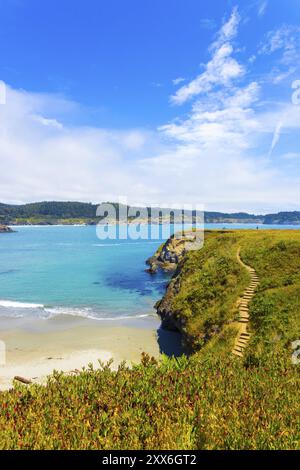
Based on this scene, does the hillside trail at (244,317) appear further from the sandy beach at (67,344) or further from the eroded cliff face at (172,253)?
the eroded cliff face at (172,253)

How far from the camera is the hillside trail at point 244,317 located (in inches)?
957

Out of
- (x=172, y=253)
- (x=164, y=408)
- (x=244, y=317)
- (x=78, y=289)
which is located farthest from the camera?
(x=172, y=253)

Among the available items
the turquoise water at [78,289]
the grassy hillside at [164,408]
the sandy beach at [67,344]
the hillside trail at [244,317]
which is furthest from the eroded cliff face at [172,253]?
Answer: the grassy hillside at [164,408]

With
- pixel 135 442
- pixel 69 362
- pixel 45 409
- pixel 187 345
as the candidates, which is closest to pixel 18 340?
pixel 69 362

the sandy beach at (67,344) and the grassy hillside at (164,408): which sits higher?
the grassy hillside at (164,408)

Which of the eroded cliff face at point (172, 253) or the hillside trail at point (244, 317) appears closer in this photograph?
the hillside trail at point (244, 317)

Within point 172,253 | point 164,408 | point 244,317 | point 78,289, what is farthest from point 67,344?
point 172,253

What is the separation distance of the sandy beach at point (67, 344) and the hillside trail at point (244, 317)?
10691mm

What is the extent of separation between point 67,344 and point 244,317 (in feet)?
70.1

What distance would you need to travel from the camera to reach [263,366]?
1192cm

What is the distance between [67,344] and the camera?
121 feet

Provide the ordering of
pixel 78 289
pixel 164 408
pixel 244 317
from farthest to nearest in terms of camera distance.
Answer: pixel 78 289 → pixel 244 317 → pixel 164 408

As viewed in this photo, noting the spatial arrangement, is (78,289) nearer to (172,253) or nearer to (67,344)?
(67,344)
